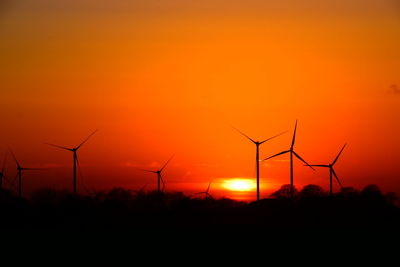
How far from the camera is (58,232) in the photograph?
560ft

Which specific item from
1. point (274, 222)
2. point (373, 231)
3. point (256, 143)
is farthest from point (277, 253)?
point (274, 222)

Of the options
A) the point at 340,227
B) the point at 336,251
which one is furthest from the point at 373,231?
the point at 336,251

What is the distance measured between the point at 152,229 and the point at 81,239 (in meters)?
26.3

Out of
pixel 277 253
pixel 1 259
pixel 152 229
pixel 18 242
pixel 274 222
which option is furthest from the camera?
pixel 274 222

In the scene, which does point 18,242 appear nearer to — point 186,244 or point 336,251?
point 186,244

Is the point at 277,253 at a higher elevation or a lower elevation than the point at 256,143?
lower

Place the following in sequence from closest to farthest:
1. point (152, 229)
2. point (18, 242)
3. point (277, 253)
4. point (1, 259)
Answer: point (1, 259) → point (277, 253) → point (18, 242) → point (152, 229)

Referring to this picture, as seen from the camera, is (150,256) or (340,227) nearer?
(150,256)

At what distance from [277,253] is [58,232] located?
57.6 metres

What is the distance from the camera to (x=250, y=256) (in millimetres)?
127688

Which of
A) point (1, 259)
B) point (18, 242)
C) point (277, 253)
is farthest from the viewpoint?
point (18, 242)

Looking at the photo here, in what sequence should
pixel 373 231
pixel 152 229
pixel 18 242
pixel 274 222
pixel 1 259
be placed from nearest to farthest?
pixel 1 259 < pixel 18 242 < pixel 373 231 < pixel 152 229 < pixel 274 222

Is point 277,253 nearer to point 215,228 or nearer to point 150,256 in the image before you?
point 150,256

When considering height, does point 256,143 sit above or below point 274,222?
above
